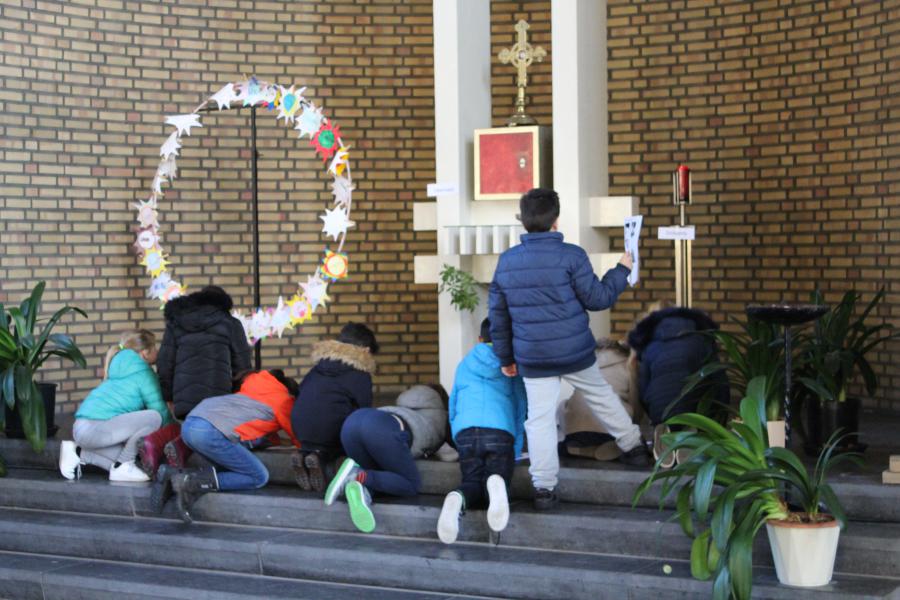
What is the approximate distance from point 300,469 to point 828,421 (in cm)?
265

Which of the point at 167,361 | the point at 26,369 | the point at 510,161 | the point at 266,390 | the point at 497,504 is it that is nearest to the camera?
the point at 497,504

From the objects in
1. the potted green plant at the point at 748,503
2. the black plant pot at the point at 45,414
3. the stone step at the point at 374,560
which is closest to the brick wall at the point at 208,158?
the black plant pot at the point at 45,414

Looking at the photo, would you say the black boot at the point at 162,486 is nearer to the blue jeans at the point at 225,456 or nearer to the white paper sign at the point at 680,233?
the blue jeans at the point at 225,456

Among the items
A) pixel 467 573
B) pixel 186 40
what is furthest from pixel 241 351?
pixel 186 40

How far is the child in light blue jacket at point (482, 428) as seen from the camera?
546cm

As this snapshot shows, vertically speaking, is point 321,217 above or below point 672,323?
above

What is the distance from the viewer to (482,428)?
18.2 ft

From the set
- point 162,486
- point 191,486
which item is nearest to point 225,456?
point 191,486

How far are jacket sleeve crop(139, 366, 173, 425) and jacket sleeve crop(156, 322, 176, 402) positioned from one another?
0.04m

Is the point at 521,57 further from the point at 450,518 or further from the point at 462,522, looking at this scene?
the point at 450,518

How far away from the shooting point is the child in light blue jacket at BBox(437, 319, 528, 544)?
5.46 m

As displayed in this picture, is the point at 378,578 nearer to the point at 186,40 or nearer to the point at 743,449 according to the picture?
the point at 743,449

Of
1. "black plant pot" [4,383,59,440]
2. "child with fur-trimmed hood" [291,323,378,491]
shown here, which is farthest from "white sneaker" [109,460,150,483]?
"child with fur-trimmed hood" [291,323,378,491]

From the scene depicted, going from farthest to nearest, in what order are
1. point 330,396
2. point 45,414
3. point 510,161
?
point 510,161, point 45,414, point 330,396
